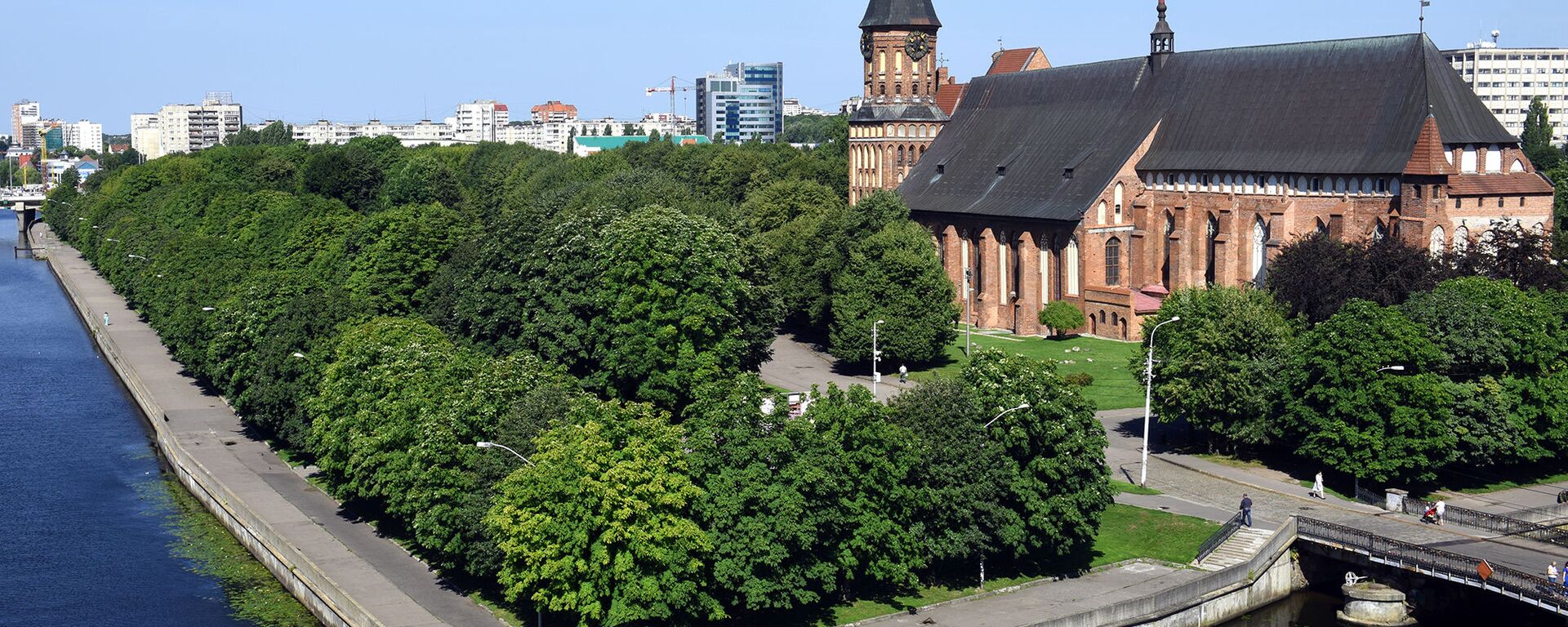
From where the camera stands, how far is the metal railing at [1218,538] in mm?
60500

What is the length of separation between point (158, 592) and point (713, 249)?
2970cm

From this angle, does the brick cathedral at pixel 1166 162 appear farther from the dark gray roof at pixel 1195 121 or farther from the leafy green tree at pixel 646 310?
the leafy green tree at pixel 646 310

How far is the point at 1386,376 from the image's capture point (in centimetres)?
6644

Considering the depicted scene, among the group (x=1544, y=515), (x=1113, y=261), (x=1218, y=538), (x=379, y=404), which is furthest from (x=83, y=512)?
(x=1113, y=261)

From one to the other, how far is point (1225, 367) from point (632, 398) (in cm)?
2501

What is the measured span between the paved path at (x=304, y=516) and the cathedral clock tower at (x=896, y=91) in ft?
175

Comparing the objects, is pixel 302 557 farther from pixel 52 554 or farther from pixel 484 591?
pixel 52 554

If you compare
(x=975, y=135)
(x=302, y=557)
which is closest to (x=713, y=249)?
(x=302, y=557)

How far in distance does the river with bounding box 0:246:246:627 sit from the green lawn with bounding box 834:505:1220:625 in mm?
22942

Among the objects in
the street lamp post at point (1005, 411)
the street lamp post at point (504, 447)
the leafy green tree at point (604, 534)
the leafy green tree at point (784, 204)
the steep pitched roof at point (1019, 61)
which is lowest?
the leafy green tree at point (604, 534)

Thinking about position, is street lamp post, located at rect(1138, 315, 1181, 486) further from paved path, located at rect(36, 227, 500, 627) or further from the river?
the river

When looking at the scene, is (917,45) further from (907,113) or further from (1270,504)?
(1270,504)

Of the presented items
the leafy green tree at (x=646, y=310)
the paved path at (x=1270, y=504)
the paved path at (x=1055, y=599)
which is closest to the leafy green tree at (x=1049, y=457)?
the paved path at (x=1055, y=599)

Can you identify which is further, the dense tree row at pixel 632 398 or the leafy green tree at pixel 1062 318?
the leafy green tree at pixel 1062 318
